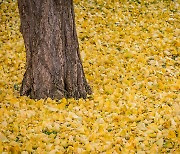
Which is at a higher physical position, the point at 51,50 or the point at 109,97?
the point at 51,50

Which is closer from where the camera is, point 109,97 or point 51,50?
point 51,50

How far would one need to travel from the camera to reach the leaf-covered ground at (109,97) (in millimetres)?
3648

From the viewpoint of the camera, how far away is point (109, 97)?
4566 millimetres

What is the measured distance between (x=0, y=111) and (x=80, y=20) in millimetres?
3689

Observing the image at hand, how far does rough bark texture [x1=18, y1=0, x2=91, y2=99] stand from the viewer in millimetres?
4238

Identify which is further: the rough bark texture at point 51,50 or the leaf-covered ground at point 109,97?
the rough bark texture at point 51,50

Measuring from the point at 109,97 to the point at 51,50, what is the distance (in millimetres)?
1013

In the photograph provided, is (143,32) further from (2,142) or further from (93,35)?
(2,142)

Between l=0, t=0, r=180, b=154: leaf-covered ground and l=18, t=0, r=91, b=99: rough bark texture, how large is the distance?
0.61ft

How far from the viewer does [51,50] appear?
4.35 m

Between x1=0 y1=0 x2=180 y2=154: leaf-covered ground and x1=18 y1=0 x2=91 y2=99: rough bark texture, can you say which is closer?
x1=0 y1=0 x2=180 y2=154: leaf-covered ground

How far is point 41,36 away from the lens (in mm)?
4285

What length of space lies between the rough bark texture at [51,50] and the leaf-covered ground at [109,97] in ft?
0.61

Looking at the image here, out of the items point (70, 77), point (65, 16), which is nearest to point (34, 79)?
point (70, 77)
